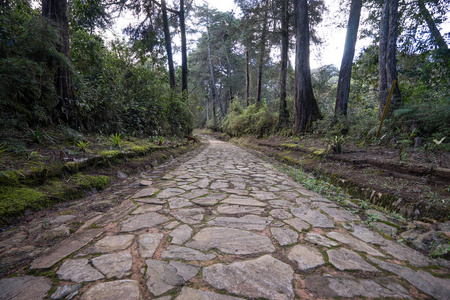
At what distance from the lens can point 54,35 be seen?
3.40 m

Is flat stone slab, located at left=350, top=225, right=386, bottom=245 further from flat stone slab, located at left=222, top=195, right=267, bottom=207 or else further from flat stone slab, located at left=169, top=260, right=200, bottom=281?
flat stone slab, located at left=169, top=260, right=200, bottom=281

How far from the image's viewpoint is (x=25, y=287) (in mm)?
1068

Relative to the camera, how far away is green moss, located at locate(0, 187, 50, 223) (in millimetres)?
1774

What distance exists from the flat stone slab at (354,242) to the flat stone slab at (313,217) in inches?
6.7

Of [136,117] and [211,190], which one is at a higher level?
[136,117]

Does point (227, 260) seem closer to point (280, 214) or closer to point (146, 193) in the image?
point (280, 214)

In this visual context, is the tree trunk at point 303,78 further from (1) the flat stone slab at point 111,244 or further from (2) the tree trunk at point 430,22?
(1) the flat stone slab at point 111,244

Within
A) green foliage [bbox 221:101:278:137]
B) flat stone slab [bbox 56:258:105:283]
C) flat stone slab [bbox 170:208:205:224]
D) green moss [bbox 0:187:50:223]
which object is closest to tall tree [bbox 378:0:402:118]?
flat stone slab [bbox 170:208:205:224]

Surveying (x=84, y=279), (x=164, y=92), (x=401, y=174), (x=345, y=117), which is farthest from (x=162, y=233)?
(x=164, y=92)

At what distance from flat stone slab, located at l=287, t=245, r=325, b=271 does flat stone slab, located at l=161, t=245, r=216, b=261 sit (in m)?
0.60

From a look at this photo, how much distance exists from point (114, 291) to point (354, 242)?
1.83 metres

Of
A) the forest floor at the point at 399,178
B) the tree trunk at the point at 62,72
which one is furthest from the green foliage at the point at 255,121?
the tree trunk at the point at 62,72

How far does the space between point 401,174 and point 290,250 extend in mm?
2401

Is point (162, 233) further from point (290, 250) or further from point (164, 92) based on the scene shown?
point (164, 92)
